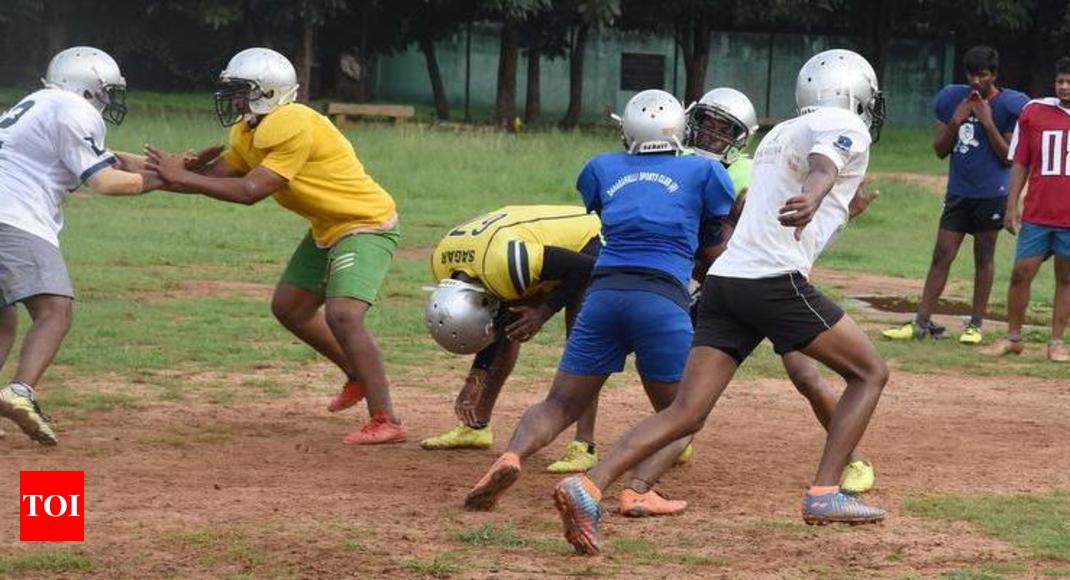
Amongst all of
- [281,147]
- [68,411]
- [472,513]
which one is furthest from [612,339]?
[68,411]

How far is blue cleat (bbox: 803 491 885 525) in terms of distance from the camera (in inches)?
281

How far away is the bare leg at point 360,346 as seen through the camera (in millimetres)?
9000

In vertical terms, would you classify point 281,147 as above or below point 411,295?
above

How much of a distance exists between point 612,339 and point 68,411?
3531 mm

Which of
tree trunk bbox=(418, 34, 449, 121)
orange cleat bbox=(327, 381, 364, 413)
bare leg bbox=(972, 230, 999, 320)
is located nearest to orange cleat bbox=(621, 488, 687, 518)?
orange cleat bbox=(327, 381, 364, 413)

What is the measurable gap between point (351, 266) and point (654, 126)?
207cm

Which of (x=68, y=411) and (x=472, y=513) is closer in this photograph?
(x=472, y=513)

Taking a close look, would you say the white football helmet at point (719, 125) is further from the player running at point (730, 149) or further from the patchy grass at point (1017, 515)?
the patchy grass at point (1017, 515)

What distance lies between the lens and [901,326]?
45.8 ft

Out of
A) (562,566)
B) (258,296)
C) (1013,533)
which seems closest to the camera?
(562,566)

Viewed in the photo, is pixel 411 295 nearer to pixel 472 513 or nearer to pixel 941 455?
pixel 941 455

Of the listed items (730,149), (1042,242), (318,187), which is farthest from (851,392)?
(1042,242)

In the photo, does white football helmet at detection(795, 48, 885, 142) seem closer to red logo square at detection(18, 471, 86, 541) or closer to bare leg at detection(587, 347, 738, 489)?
bare leg at detection(587, 347, 738, 489)

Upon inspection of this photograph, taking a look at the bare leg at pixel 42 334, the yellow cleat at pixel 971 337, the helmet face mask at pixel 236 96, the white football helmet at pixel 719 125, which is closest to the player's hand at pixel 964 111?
the yellow cleat at pixel 971 337
